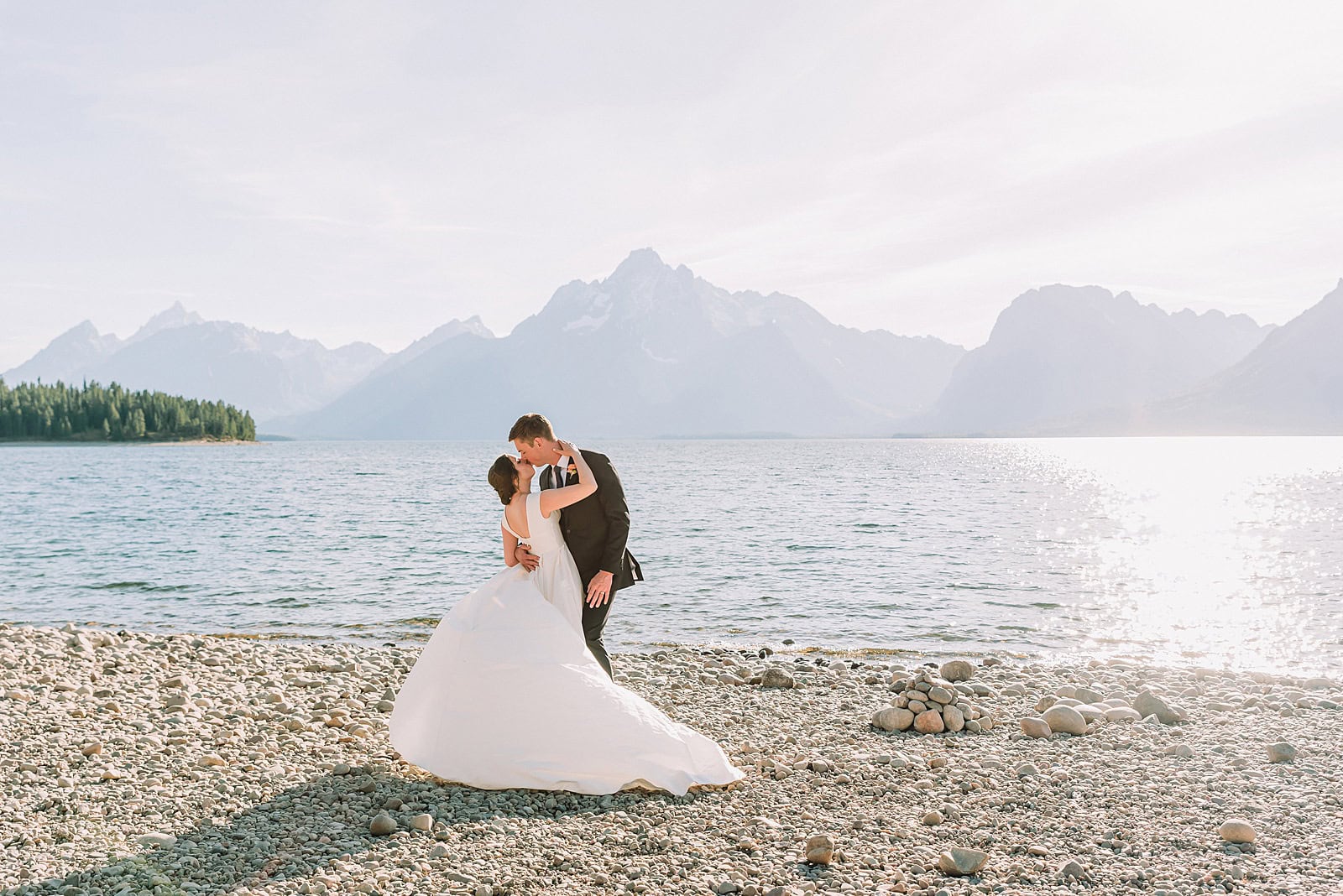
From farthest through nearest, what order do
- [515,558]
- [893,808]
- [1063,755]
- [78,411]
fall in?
[78,411], [1063,755], [515,558], [893,808]

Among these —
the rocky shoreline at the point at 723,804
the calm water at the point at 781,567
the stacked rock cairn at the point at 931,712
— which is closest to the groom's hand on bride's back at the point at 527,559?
the rocky shoreline at the point at 723,804

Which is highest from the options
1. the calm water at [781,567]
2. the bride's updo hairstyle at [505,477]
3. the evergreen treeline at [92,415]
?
the evergreen treeline at [92,415]

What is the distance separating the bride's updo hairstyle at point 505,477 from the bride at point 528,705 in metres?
0.01

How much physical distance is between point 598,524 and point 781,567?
2055 centimetres

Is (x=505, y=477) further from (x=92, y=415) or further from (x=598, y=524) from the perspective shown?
(x=92, y=415)

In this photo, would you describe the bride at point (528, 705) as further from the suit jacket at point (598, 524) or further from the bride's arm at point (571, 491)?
the suit jacket at point (598, 524)

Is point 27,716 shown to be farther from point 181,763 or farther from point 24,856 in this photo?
point 24,856

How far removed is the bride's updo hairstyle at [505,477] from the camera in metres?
7.80

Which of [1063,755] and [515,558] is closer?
[515,558]

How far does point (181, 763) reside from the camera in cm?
837

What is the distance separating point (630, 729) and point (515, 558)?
1.90m

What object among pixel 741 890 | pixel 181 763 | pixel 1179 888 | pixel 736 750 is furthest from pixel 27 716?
pixel 1179 888

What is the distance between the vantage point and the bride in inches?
293

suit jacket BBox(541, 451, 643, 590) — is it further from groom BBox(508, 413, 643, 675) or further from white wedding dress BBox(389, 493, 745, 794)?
white wedding dress BBox(389, 493, 745, 794)
